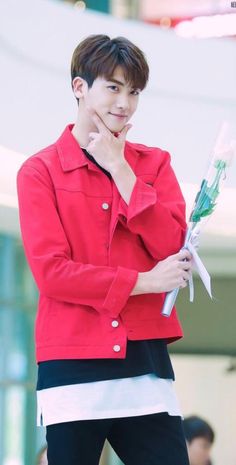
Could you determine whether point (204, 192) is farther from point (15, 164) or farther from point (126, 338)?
point (15, 164)

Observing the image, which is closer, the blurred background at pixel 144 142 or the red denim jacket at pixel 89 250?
the red denim jacket at pixel 89 250

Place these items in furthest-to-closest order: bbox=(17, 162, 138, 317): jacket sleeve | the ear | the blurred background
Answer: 1. the blurred background
2. the ear
3. bbox=(17, 162, 138, 317): jacket sleeve

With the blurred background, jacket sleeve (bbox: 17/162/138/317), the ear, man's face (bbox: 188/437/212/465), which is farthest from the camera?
the blurred background

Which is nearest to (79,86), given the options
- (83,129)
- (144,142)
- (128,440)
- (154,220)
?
(83,129)

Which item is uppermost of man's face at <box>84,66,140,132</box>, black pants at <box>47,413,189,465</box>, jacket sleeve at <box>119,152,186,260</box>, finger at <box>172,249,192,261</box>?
man's face at <box>84,66,140,132</box>

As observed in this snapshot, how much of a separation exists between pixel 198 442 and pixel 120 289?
337 centimetres

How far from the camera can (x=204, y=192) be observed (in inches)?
73.0

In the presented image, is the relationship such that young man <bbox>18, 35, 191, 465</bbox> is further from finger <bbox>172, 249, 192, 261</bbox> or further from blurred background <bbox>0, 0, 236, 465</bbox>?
blurred background <bbox>0, 0, 236, 465</bbox>

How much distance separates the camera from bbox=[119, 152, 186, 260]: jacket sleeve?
69.9 inches

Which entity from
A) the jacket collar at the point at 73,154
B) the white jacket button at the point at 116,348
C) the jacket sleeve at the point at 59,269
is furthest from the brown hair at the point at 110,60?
the white jacket button at the point at 116,348

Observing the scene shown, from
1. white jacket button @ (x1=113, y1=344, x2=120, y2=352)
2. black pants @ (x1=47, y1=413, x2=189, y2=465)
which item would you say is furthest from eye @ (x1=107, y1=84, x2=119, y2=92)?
black pants @ (x1=47, y1=413, x2=189, y2=465)

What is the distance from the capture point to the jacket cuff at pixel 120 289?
69.2 inches

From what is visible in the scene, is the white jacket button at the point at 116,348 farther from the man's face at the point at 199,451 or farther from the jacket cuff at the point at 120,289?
the man's face at the point at 199,451

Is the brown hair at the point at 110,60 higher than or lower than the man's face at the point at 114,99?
higher
